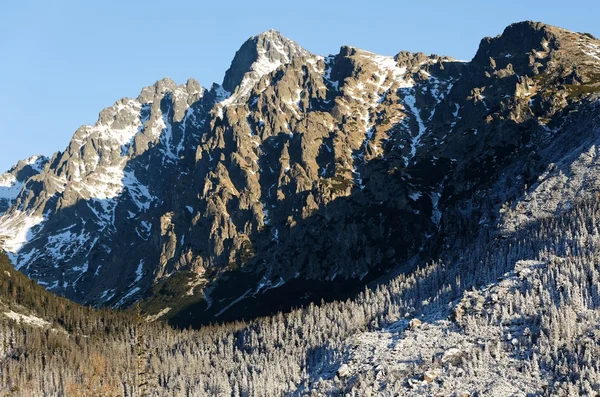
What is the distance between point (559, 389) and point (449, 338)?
147 feet

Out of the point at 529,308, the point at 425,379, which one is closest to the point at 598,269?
the point at 529,308

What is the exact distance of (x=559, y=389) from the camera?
13425cm

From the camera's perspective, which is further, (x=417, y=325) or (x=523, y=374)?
(x=417, y=325)

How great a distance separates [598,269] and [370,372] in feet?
255

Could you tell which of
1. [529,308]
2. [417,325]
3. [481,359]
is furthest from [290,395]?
[529,308]

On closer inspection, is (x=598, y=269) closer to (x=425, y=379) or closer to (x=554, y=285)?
(x=554, y=285)

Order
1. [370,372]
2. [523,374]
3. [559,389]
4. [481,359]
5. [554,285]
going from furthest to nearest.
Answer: [554,285]
[370,372]
[481,359]
[523,374]
[559,389]

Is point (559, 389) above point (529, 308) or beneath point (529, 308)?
beneath

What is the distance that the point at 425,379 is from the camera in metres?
156

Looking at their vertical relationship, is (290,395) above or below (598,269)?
below

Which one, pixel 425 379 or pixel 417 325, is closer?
pixel 425 379

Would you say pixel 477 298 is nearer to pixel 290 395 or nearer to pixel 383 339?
pixel 383 339

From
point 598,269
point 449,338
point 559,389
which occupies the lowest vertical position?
point 559,389

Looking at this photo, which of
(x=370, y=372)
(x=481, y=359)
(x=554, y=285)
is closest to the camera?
(x=481, y=359)
